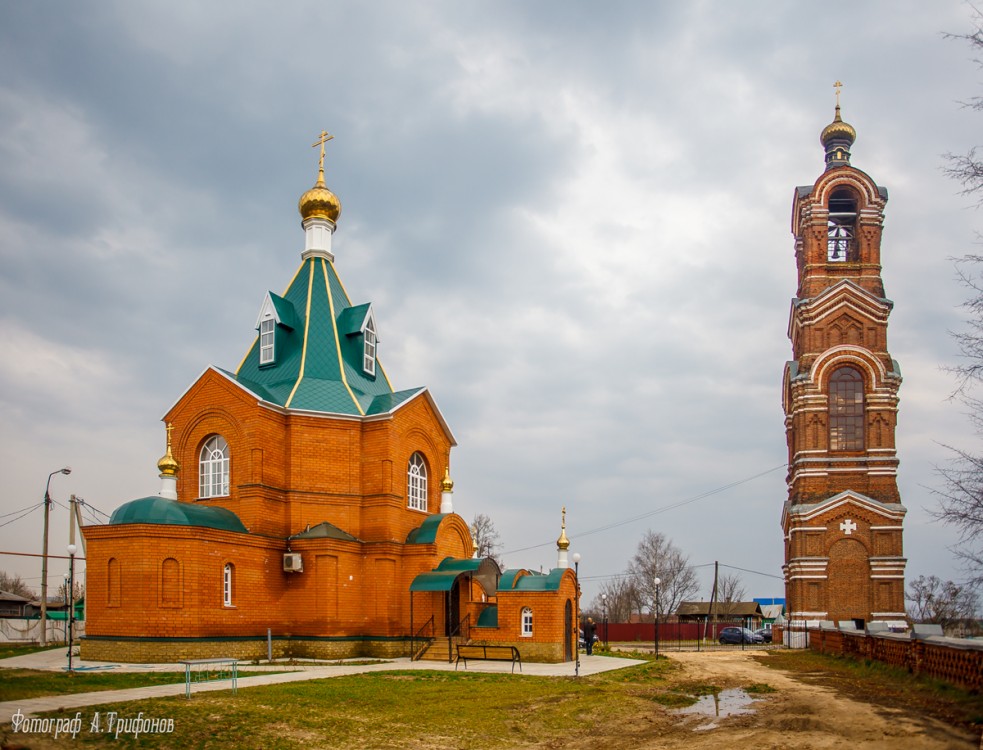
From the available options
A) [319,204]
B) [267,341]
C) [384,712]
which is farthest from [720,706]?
[319,204]

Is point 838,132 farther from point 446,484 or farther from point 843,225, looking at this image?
point 446,484

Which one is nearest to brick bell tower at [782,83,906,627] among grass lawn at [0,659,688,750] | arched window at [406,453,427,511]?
arched window at [406,453,427,511]

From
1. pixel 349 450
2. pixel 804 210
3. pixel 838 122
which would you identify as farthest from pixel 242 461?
pixel 838 122

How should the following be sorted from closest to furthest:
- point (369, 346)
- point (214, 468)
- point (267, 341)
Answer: point (214, 468) < point (267, 341) < point (369, 346)

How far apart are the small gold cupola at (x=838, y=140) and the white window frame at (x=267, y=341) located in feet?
91.2

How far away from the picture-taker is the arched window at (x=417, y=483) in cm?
2633

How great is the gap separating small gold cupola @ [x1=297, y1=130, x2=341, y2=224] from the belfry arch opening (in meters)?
22.7

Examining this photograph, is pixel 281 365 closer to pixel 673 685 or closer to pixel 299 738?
pixel 673 685

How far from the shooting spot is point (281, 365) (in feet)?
85.7

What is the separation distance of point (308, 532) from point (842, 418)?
2452 cm

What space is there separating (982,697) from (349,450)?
1656 centimetres

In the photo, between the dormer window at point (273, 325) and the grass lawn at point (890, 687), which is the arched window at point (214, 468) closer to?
the dormer window at point (273, 325)

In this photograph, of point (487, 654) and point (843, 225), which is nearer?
point (487, 654)

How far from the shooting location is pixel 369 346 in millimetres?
27297
